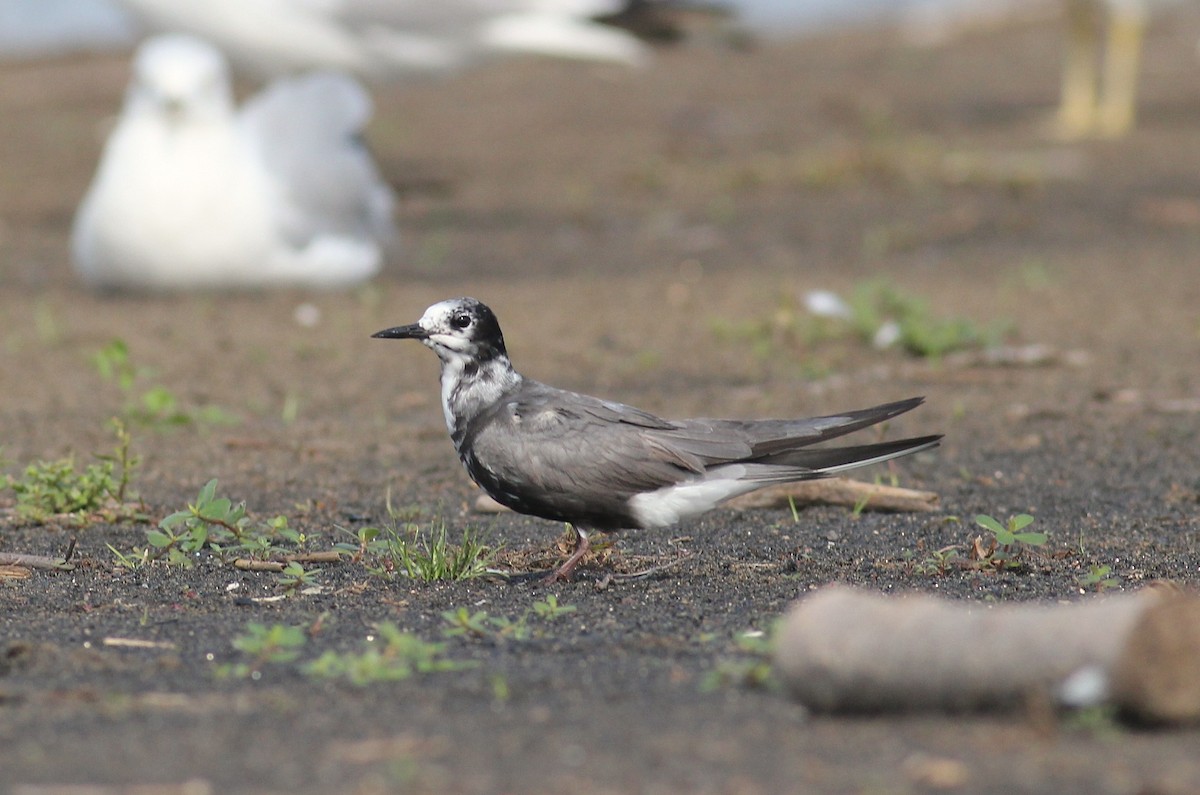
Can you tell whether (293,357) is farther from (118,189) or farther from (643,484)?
(643,484)

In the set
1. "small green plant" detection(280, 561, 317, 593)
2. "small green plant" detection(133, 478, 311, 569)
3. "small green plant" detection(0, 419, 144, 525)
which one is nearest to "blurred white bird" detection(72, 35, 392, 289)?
"small green plant" detection(0, 419, 144, 525)

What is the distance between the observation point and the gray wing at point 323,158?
29.4 feet

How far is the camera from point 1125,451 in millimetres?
5344

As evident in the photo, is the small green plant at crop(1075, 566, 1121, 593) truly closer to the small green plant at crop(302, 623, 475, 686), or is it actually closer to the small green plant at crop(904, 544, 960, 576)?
the small green plant at crop(904, 544, 960, 576)

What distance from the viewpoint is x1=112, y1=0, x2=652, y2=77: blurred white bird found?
10711mm

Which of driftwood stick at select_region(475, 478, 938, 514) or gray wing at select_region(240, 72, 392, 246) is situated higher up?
gray wing at select_region(240, 72, 392, 246)

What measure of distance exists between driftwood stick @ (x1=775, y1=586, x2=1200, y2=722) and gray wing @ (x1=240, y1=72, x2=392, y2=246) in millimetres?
6562

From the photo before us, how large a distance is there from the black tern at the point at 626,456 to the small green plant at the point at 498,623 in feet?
1.24

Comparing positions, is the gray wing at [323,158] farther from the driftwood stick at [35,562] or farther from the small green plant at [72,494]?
the driftwood stick at [35,562]

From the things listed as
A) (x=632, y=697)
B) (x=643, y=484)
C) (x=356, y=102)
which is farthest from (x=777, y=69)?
(x=632, y=697)

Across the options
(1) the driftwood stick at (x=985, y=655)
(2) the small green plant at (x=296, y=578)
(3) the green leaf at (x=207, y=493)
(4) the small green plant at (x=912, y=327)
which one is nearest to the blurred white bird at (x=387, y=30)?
(4) the small green plant at (x=912, y=327)

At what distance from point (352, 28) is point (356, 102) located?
79.1 inches

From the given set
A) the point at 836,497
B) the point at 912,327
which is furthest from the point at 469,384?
the point at 912,327

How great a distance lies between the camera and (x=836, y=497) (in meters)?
4.75
